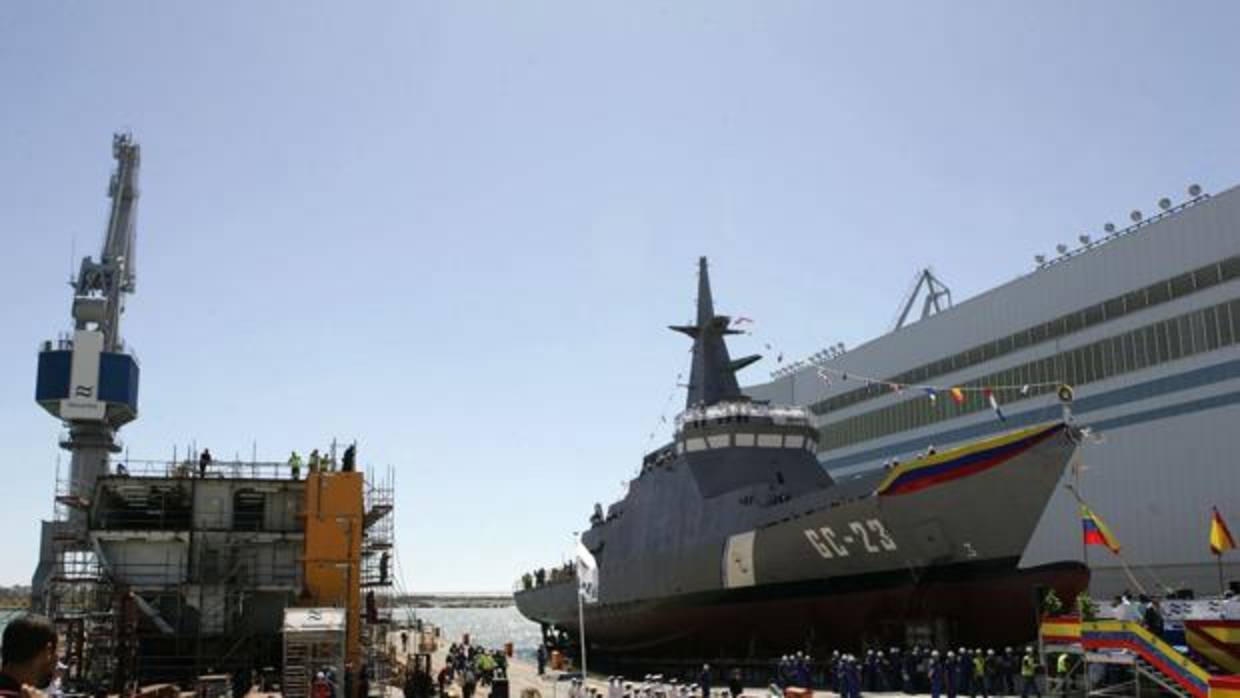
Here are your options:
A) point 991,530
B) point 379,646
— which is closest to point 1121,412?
point 991,530

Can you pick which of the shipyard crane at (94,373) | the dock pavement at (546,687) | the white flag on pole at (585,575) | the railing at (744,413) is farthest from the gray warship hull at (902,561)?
the shipyard crane at (94,373)

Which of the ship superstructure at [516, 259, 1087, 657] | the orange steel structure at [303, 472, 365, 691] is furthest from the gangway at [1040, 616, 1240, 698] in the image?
the orange steel structure at [303, 472, 365, 691]

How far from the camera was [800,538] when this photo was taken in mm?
29562

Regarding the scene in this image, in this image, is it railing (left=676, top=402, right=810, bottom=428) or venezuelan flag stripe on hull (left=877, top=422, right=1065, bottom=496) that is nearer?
venezuelan flag stripe on hull (left=877, top=422, right=1065, bottom=496)

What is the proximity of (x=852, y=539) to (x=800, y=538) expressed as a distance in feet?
5.72

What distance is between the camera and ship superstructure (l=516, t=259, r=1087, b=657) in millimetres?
26188

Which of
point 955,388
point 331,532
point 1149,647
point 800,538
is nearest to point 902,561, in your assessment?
point 800,538

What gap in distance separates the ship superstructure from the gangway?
400 centimetres

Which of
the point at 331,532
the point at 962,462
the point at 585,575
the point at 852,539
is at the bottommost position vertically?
the point at 585,575

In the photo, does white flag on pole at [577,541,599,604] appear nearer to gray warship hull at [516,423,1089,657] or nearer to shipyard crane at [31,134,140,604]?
gray warship hull at [516,423,1089,657]

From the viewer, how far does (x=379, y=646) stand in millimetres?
36500

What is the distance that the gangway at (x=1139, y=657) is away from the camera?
19328 mm

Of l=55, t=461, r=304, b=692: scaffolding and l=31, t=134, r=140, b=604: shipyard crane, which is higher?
l=31, t=134, r=140, b=604: shipyard crane

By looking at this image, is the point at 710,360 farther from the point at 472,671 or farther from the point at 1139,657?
the point at 1139,657
